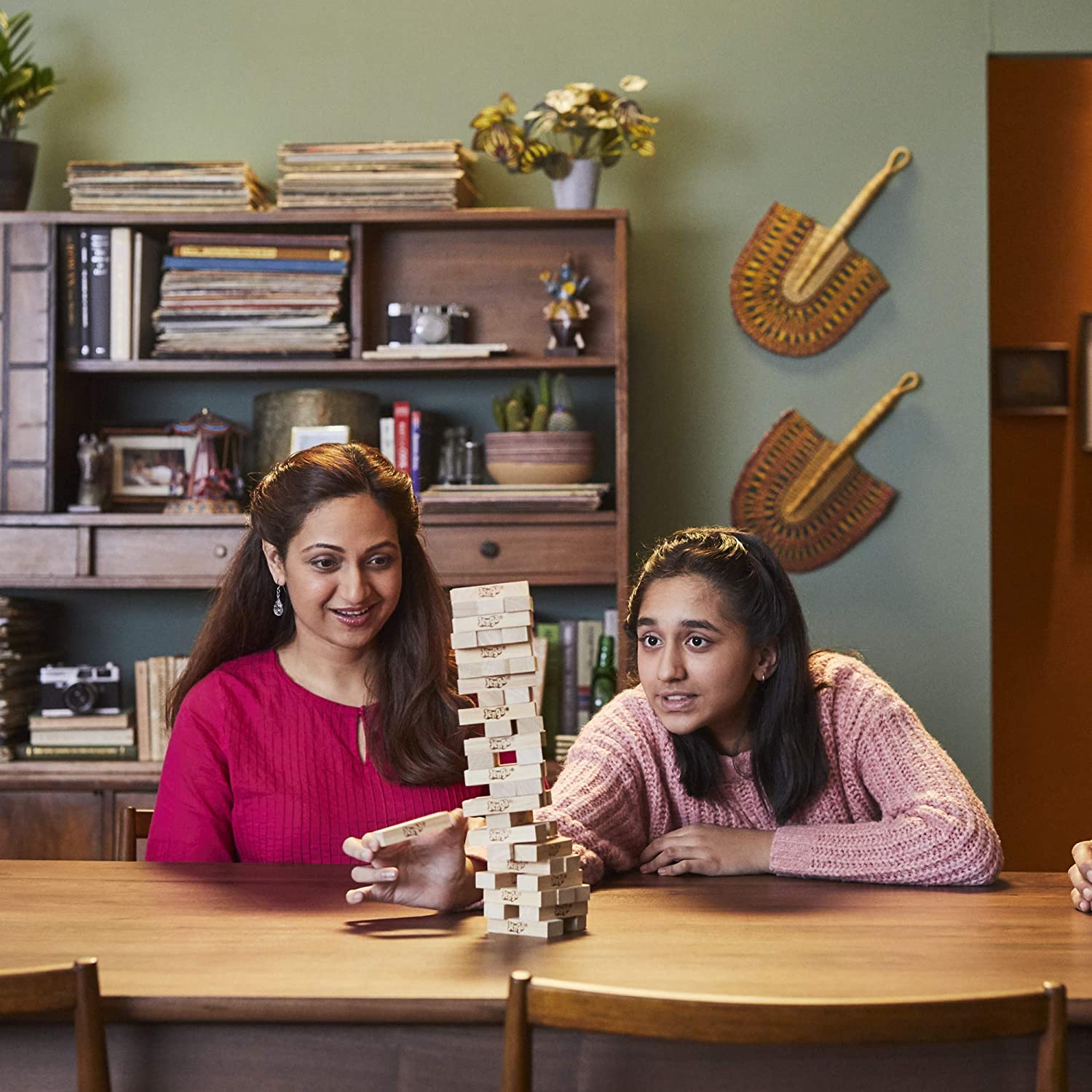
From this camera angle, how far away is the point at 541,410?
3.34m

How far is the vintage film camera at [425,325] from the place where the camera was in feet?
11.2

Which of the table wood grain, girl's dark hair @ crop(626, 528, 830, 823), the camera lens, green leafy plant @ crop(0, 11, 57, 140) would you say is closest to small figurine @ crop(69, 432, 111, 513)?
the camera lens

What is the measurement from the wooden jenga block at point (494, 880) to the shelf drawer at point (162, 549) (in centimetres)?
202

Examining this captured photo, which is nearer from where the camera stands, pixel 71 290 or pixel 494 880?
pixel 494 880

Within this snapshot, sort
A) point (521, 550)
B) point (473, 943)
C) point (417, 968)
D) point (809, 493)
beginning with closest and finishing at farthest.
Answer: point (417, 968)
point (473, 943)
point (521, 550)
point (809, 493)

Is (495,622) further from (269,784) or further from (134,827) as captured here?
(134,827)

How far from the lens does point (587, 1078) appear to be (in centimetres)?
123

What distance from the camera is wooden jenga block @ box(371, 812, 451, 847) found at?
1490 mm

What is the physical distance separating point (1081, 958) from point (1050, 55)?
2774mm

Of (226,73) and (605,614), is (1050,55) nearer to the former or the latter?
(605,614)

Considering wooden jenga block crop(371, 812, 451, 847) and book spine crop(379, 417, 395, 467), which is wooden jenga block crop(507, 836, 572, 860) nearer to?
wooden jenga block crop(371, 812, 451, 847)

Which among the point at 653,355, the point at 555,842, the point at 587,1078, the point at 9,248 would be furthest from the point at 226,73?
the point at 587,1078

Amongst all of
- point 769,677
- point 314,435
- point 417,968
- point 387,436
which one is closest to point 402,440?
point 387,436

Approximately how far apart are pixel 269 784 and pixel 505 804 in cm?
73
